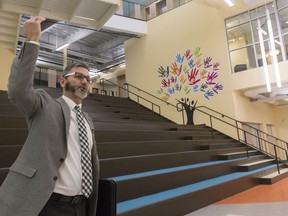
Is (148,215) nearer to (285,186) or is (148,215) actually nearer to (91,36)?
(285,186)

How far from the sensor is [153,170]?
3865mm

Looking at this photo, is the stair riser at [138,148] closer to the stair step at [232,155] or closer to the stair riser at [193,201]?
the stair step at [232,155]

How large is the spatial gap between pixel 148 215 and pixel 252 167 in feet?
12.0

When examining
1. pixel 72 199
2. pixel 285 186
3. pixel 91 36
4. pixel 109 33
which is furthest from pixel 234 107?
pixel 72 199

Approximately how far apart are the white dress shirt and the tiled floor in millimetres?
2345

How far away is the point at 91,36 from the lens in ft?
38.0

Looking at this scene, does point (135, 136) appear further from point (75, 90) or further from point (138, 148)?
point (75, 90)

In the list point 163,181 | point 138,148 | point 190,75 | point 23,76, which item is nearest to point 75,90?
point 23,76

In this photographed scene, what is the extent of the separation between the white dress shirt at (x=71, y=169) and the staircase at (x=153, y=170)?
0.19 metres

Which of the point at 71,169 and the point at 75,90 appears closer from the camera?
the point at 71,169

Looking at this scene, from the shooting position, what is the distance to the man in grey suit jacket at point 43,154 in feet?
3.79

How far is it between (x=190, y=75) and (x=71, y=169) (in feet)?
28.4

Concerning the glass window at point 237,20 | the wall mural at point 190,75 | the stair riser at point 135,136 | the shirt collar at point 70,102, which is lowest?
the stair riser at point 135,136

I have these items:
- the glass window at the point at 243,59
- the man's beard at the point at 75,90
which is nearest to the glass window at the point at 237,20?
the glass window at the point at 243,59
